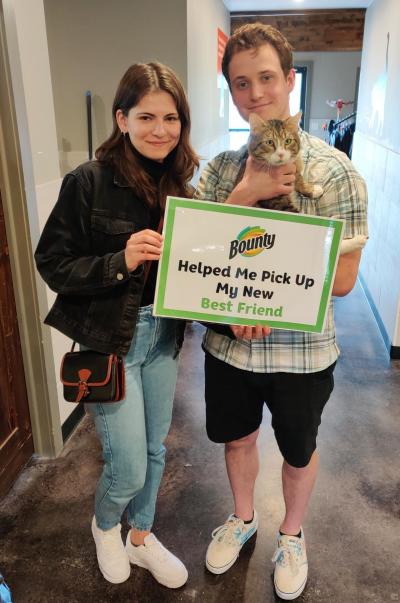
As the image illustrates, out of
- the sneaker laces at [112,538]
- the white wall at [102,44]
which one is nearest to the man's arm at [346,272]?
the sneaker laces at [112,538]

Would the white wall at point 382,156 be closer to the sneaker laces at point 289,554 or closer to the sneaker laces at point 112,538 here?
the sneaker laces at point 289,554

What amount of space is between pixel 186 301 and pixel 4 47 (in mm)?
1077

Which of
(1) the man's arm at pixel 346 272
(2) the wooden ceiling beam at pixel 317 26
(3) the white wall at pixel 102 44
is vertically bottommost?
(1) the man's arm at pixel 346 272

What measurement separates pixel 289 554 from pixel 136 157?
1.24 metres

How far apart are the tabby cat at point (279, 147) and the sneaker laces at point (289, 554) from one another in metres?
1.04

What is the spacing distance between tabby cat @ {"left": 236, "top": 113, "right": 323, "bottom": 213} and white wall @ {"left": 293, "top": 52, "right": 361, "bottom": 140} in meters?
7.17

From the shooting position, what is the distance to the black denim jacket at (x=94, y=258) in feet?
3.72

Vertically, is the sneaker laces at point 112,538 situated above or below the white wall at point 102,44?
below

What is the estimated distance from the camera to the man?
1.09 meters

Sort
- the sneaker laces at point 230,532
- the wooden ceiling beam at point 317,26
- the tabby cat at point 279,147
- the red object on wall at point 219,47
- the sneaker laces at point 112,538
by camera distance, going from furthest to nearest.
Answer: the wooden ceiling beam at point 317,26, the red object on wall at point 219,47, the sneaker laces at point 230,532, the sneaker laces at point 112,538, the tabby cat at point 279,147

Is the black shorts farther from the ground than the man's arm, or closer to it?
closer to it

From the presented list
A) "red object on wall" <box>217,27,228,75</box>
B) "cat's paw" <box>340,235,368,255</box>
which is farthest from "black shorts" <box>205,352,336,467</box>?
"red object on wall" <box>217,27,228,75</box>

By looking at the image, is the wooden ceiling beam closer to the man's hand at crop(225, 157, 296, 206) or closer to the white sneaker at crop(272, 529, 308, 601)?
the man's hand at crop(225, 157, 296, 206)

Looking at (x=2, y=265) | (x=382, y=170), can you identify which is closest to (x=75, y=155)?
(x=2, y=265)
